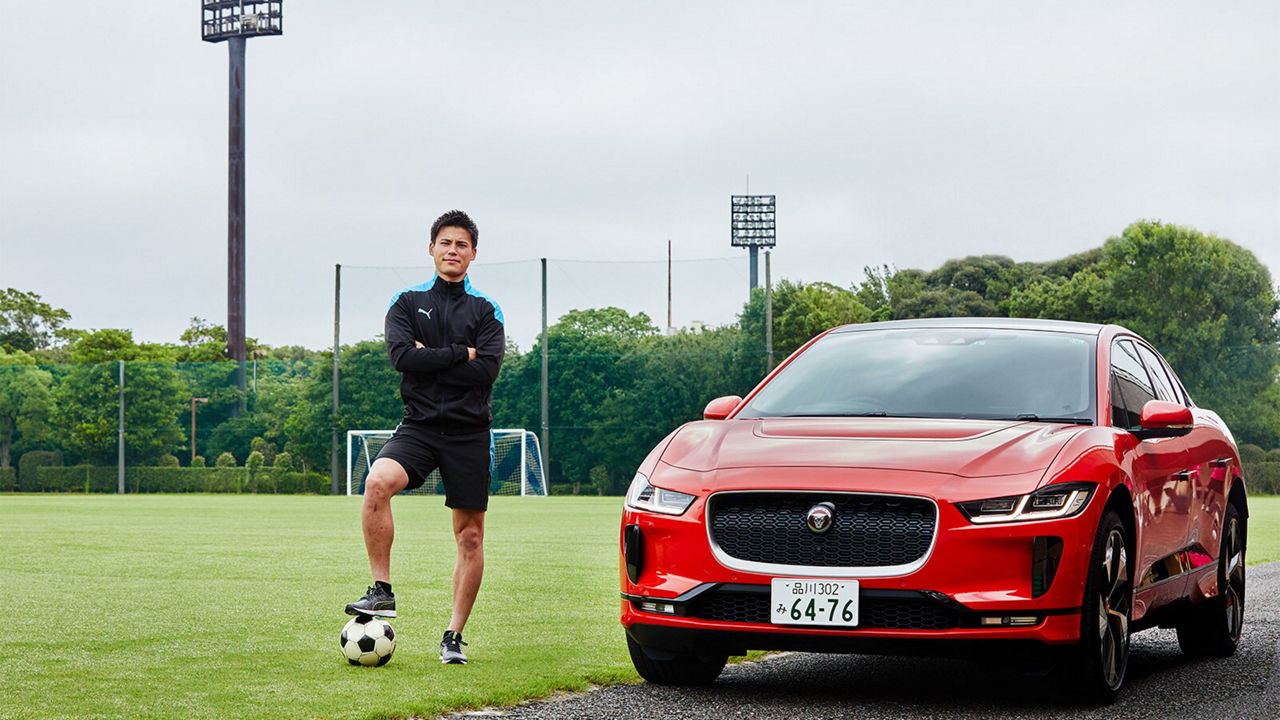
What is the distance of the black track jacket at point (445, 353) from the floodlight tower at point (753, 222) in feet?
248

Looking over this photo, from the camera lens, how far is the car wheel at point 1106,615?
5.75m

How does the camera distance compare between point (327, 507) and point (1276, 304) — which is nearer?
point (327, 507)

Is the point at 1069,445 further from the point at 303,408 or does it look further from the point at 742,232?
the point at 742,232

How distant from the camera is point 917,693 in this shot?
6.47 metres

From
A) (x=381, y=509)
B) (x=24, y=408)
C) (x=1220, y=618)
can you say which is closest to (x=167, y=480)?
(x=24, y=408)

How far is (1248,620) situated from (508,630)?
4568 mm

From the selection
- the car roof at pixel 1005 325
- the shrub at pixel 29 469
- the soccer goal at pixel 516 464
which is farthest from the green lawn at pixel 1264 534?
the shrub at pixel 29 469

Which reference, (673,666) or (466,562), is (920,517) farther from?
(466,562)

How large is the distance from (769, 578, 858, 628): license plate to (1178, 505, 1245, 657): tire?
9.22ft

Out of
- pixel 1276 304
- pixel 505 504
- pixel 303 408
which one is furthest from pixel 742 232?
pixel 505 504

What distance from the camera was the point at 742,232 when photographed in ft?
278

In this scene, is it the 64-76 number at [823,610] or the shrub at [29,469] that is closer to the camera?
the 64-76 number at [823,610]

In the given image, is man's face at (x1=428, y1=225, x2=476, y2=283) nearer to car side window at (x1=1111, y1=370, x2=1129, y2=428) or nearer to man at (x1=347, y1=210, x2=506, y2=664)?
man at (x1=347, y1=210, x2=506, y2=664)

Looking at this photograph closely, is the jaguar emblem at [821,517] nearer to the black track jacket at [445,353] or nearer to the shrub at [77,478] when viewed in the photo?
the black track jacket at [445,353]
